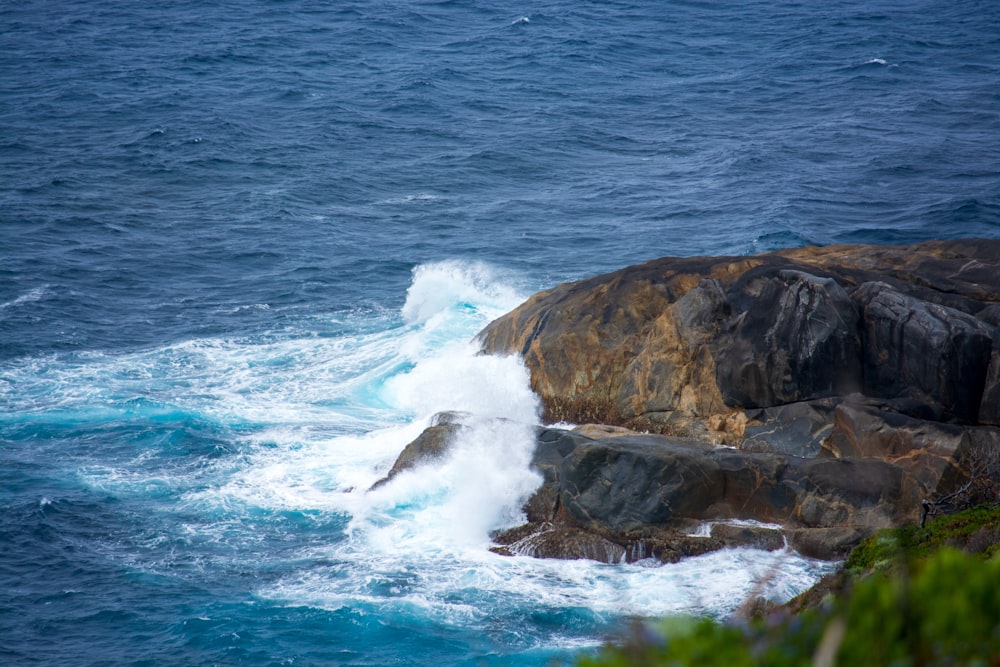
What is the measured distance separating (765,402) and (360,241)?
72.7 ft

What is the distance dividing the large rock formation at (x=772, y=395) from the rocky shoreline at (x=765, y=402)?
0.03m

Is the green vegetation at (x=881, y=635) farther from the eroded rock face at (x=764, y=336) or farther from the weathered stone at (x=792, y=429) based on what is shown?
the eroded rock face at (x=764, y=336)

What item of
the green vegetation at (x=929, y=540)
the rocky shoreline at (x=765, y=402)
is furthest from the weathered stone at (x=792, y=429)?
the green vegetation at (x=929, y=540)

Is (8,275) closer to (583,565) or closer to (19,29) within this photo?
(583,565)

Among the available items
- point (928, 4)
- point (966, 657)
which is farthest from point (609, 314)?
point (928, 4)

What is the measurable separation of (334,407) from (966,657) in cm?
2180

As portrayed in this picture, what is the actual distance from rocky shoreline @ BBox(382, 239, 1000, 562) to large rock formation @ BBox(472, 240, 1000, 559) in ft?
0.11

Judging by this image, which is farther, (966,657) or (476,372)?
(476,372)

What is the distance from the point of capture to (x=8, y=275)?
34.9 meters

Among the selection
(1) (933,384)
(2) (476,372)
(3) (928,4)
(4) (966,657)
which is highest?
(3) (928,4)

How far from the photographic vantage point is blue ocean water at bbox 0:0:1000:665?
18266 mm

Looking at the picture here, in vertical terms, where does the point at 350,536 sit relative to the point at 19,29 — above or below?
below

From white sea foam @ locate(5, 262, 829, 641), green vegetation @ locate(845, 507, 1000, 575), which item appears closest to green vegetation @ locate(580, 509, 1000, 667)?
green vegetation @ locate(845, 507, 1000, 575)

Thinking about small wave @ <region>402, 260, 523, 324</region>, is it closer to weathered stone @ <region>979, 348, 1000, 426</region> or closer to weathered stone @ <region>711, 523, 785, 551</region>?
weathered stone @ <region>711, 523, 785, 551</region>
